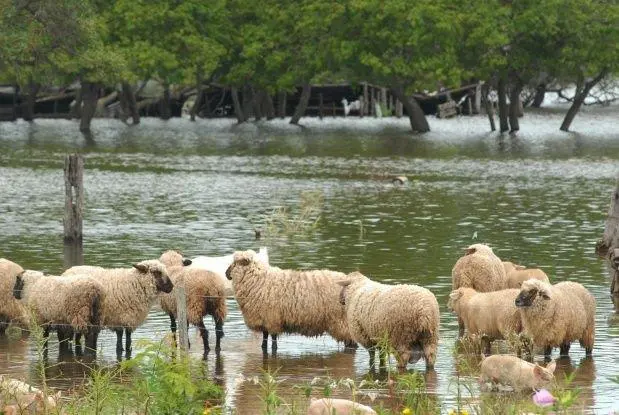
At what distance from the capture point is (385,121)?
83438 millimetres

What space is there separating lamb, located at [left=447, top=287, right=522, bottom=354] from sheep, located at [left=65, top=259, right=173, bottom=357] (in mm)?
3593

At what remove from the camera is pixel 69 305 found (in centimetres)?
1781

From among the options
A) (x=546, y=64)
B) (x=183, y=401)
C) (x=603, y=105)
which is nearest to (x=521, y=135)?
(x=546, y=64)

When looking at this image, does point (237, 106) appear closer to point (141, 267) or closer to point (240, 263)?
point (240, 263)

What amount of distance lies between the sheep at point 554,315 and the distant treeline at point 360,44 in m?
44.1

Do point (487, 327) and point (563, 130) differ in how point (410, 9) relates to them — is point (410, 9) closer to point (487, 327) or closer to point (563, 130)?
point (563, 130)

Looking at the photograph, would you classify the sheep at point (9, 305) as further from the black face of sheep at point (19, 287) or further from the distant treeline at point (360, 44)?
the distant treeline at point (360, 44)

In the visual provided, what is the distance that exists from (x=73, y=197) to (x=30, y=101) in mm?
52030

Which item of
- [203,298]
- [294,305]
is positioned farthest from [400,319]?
[203,298]

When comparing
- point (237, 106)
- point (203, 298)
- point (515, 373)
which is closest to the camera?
point (515, 373)

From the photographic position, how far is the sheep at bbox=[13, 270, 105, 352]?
1781 cm

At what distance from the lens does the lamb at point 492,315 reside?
17641mm

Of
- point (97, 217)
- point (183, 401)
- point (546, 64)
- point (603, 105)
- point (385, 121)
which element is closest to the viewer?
point (183, 401)

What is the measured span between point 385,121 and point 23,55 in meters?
43.2
